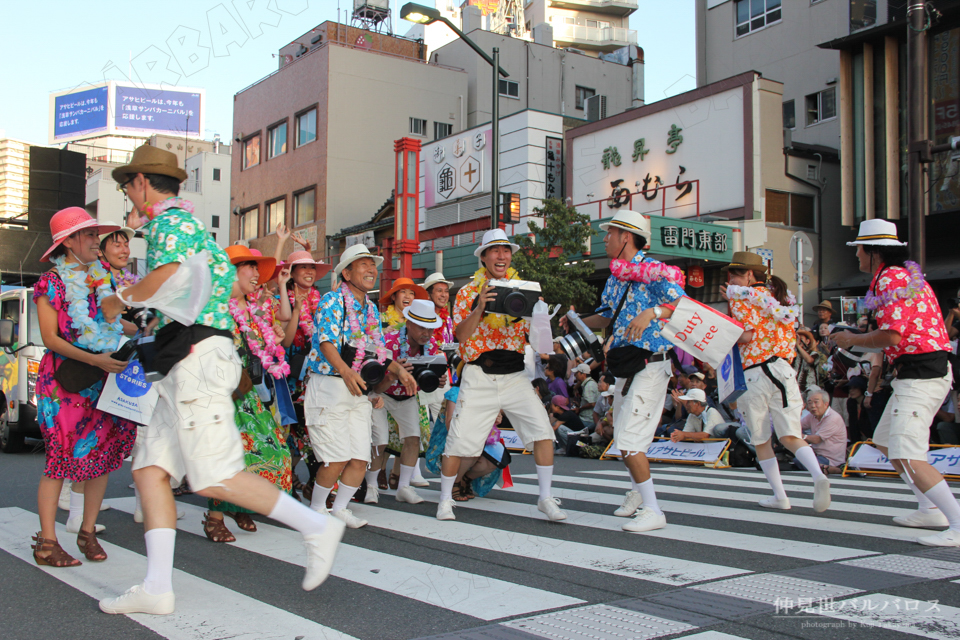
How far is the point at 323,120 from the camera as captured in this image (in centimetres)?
3778

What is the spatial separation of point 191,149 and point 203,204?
9.92 m

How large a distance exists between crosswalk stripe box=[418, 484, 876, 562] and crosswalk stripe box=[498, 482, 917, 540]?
0.45 meters

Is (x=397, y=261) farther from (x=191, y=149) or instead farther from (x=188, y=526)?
(x=191, y=149)

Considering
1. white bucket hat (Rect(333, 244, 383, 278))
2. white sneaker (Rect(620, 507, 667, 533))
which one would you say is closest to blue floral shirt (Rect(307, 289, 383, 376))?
white bucket hat (Rect(333, 244, 383, 278))

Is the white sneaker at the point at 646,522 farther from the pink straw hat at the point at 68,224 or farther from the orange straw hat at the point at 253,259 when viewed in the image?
the pink straw hat at the point at 68,224

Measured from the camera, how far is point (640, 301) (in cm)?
560

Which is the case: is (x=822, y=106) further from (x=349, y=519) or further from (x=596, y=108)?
(x=349, y=519)

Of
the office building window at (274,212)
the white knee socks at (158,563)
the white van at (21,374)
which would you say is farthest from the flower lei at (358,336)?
the office building window at (274,212)

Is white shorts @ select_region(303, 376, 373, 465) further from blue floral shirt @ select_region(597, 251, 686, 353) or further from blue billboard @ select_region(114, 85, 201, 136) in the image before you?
blue billboard @ select_region(114, 85, 201, 136)

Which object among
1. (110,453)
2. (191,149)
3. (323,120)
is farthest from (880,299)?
(191,149)

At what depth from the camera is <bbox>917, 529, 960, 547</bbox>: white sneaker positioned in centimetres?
474

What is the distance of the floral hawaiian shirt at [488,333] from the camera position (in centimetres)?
590

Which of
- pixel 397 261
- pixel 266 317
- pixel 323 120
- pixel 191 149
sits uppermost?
pixel 191 149

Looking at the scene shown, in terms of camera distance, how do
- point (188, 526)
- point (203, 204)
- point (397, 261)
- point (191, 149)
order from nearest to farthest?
point (188, 526)
point (397, 261)
point (203, 204)
point (191, 149)
